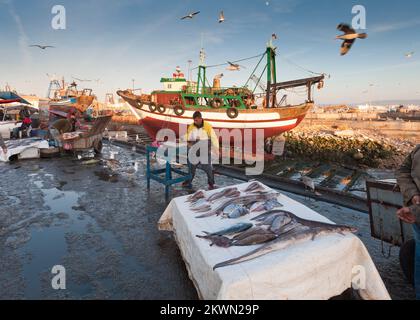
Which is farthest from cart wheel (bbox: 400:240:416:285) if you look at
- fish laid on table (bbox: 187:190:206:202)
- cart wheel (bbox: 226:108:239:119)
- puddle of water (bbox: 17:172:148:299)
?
cart wheel (bbox: 226:108:239:119)

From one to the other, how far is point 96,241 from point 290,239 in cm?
322

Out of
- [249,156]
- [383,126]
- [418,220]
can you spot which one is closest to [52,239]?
[418,220]

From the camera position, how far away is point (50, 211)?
564 cm

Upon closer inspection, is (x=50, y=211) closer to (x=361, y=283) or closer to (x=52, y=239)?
(x=52, y=239)

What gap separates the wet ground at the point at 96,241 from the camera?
3148 millimetres

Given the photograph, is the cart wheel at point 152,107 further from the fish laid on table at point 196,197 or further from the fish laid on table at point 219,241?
the fish laid on table at point 219,241

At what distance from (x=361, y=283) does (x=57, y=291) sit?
3319 mm

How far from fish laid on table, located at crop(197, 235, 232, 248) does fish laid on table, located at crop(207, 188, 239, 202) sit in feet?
4.00

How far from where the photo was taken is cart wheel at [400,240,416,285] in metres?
3.13

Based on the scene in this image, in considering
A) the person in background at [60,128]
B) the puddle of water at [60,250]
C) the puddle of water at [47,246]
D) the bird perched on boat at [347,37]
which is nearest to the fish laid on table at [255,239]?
the puddle of water at [60,250]

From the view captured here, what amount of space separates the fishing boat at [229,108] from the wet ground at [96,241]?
403 inches

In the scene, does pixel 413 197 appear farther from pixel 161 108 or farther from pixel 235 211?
pixel 161 108

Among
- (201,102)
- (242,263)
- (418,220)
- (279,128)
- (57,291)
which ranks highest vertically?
(201,102)
